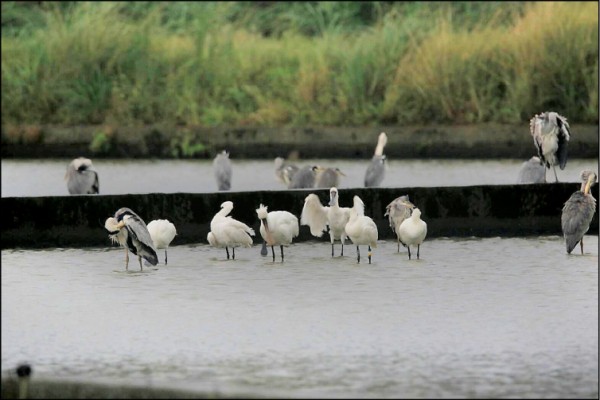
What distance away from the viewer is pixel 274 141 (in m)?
23.1

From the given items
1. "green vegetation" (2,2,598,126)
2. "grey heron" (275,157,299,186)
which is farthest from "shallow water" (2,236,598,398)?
"green vegetation" (2,2,598,126)

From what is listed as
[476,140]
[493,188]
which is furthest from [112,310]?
[476,140]

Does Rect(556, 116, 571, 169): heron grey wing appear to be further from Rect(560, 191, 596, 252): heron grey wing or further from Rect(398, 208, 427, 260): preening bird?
Rect(398, 208, 427, 260): preening bird

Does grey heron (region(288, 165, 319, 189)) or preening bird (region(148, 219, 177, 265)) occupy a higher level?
grey heron (region(288, 165, 319, 189))

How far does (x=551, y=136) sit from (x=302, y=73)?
31.3ft

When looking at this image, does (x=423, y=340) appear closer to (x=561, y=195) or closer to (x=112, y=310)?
(x=112, y=310)

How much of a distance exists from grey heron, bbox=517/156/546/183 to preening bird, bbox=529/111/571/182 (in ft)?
0.34

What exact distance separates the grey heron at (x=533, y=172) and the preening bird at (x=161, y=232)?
4.55m

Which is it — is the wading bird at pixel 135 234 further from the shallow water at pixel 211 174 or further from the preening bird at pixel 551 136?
the shallow water at pixel 211 174

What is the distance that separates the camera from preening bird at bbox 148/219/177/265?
40.2ft

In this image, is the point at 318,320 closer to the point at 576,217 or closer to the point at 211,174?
the point at 576,217

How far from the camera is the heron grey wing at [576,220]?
12.6 m

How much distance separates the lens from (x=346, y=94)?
957 inches

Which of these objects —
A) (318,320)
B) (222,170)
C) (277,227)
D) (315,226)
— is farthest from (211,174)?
(318,320)
